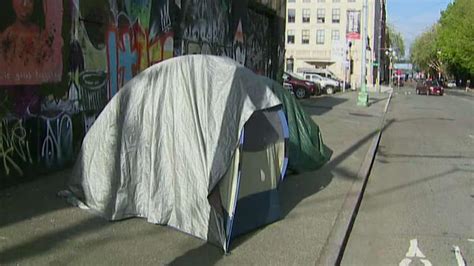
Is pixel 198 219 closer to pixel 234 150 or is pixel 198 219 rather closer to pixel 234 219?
pixel 234 219

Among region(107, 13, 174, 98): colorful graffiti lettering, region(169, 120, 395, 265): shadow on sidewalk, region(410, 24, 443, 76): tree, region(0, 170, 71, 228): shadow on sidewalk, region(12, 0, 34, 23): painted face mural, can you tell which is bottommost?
region(169, 120, 395, 265): shadow on sidewalk

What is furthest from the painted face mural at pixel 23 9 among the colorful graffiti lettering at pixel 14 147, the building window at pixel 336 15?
the building window at pixel 336 15

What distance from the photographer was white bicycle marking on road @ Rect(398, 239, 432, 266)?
592 cm

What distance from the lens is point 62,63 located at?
8.36m

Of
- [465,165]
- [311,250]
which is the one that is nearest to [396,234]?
[311,250]

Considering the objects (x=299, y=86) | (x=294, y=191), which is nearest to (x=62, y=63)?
(x=294, y=191)

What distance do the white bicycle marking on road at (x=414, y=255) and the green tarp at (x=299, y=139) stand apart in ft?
11.5

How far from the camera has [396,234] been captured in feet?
23.1

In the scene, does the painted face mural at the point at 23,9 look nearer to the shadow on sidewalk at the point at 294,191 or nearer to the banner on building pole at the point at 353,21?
the shadow on sidewalk at the point at 294,191

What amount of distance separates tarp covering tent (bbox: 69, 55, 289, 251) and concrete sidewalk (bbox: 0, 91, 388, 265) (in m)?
0.21

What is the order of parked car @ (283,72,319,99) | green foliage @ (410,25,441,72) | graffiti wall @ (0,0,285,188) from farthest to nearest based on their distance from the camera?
green foliage @ (410,25,441,72) → parked car @ (283,72,319,99) → graffiti wall @ (0,0,285,188)

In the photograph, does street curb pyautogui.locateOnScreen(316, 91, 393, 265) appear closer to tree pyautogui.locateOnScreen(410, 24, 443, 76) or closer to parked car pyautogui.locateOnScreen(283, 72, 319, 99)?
parked car pyautogui.locateOnScreen(283, 72, 319, 99)

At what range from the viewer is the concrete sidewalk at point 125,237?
5.30 meters

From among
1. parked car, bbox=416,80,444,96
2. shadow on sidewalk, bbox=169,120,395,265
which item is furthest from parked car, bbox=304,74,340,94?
shadow on sidewalk, bbox=169,120,395,265
